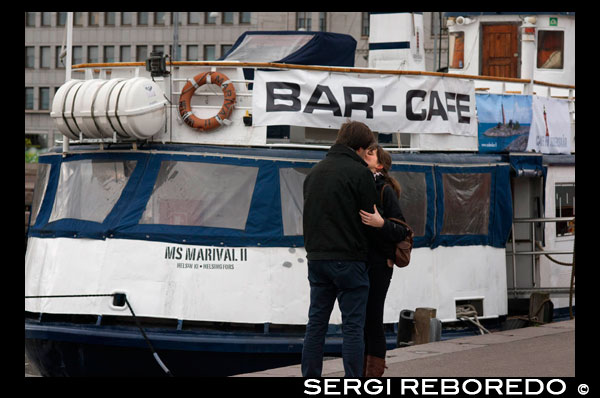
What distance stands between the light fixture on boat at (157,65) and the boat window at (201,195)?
3.50ft

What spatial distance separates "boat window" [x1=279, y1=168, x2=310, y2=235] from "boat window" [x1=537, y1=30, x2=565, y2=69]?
8.22 meters

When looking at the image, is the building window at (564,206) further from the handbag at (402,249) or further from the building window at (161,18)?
the building window at (161,18)

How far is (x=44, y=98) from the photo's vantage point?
70.2 meters

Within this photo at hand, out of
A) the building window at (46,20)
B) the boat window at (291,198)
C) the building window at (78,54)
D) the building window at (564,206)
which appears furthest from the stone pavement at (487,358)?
the building window at (46,20)

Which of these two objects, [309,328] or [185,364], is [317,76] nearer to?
[185,364]

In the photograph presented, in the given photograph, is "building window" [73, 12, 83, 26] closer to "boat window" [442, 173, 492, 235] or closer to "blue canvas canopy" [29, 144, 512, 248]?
"blue canvas canopy" [29, 144, 512, 248]

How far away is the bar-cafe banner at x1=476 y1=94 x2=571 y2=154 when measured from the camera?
44.8 ft

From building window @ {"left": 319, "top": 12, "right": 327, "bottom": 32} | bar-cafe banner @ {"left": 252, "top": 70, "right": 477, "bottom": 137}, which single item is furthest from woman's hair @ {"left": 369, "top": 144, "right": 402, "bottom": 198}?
building window @ {"left": 319, "top": 12, "right": 327, "bottom": 32}

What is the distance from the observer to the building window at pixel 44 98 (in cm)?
6962

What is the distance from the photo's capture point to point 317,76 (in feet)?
39.3

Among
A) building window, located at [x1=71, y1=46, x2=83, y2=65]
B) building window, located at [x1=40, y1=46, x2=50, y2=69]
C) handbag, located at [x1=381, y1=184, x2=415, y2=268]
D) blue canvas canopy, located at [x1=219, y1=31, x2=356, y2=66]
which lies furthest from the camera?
building window, located at [x1=40, y1=46, x2=50, y2=69]
